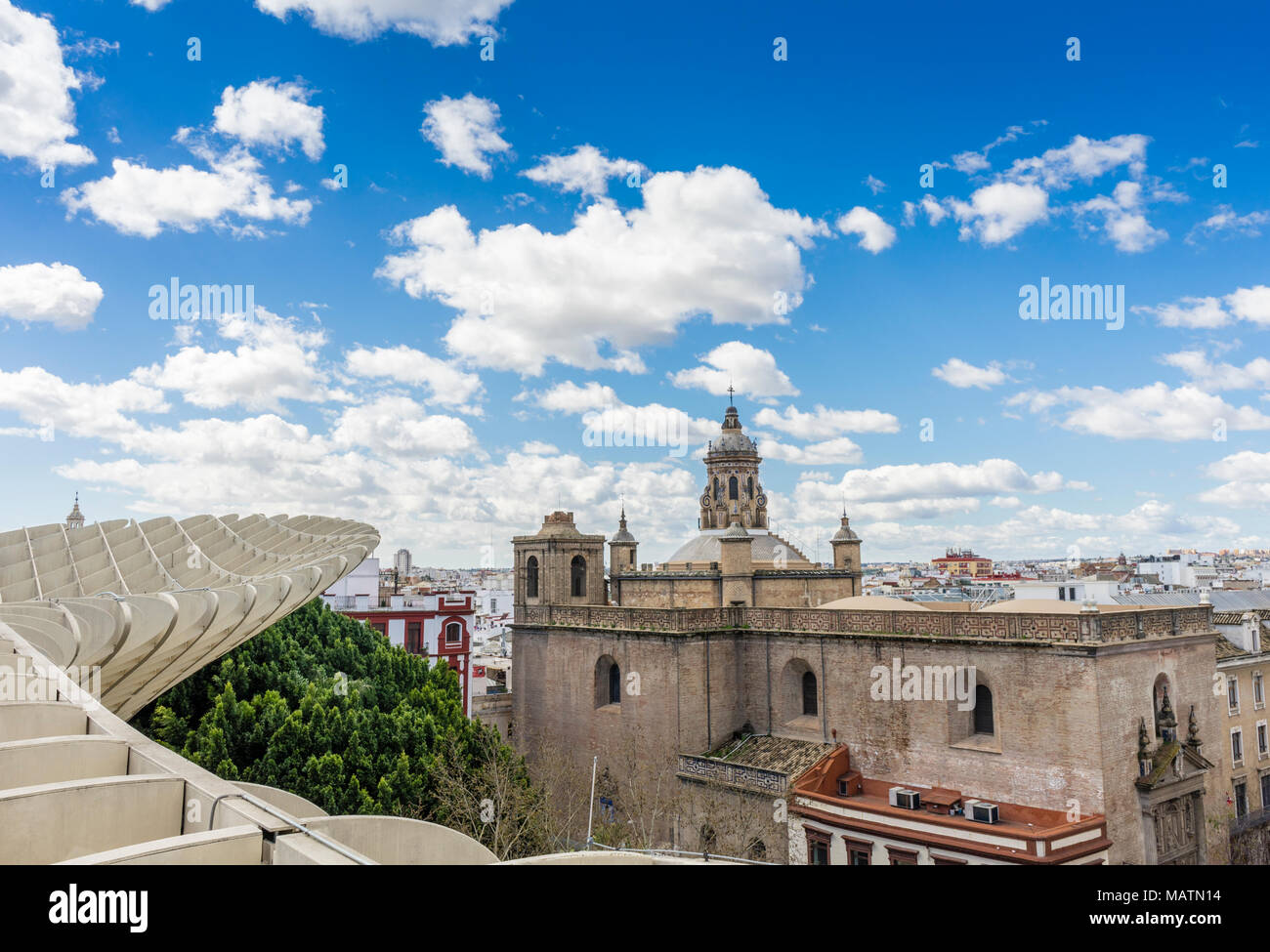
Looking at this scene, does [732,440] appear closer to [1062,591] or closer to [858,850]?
[1062,591]

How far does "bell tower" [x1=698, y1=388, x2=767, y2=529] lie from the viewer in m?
53.0

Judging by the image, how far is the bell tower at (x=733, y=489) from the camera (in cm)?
5297

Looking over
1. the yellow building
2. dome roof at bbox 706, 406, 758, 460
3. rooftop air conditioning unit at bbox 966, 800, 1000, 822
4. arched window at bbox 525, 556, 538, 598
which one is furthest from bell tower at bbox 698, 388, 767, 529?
the yellow building

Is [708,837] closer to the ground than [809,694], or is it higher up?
closer to the ground

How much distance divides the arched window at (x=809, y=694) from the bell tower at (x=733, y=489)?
67.1 ft

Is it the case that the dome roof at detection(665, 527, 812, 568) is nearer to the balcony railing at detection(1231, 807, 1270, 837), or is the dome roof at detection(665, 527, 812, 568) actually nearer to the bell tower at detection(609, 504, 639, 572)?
the bell tower at detection(609, 504, 639, 572)

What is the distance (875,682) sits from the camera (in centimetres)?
2927

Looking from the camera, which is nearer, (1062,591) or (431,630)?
(1062,591)

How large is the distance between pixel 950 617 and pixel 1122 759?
6.03 metres

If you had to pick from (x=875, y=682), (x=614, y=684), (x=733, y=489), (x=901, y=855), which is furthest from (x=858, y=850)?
(x=733, y=489)

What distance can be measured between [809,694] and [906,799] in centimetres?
681

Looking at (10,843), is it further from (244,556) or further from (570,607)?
(570,607)

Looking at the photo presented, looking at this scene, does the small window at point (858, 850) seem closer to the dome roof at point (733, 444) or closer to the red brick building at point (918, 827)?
the red brick building at point (918, 827)
